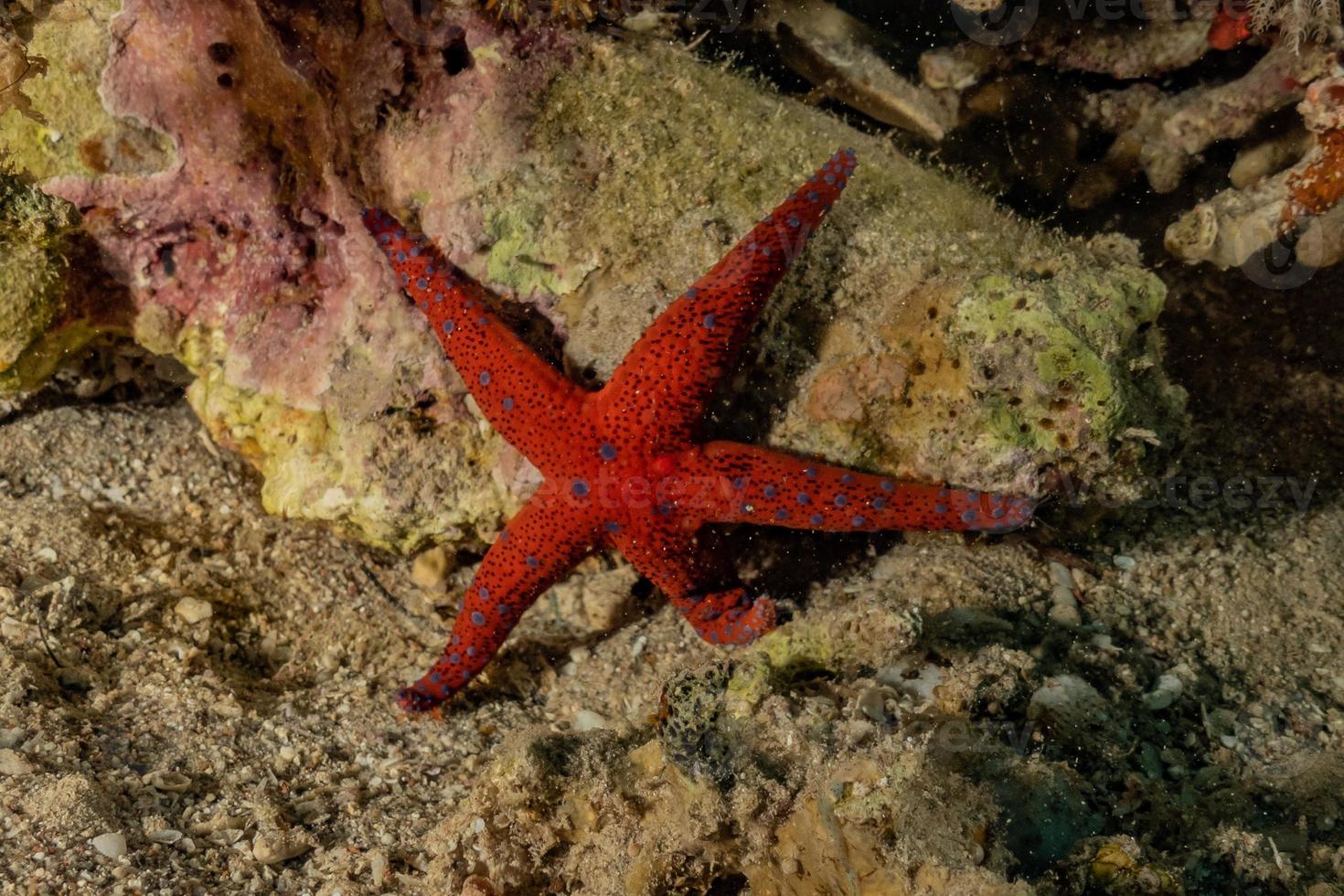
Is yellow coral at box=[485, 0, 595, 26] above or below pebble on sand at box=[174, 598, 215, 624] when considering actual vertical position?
above

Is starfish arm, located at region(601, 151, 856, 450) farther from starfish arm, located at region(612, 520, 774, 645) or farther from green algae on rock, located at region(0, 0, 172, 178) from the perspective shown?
green algae on rock, located at region(0, 0, 172, 178)

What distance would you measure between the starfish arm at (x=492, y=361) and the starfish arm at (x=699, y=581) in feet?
1.94

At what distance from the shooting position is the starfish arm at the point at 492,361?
380cm

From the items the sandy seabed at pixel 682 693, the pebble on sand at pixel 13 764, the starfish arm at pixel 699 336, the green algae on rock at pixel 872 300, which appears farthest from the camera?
the green algae on rock at pixel 872 300

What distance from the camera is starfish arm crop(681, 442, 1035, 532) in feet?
12.1

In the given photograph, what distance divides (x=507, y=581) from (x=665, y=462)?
98 centimetres

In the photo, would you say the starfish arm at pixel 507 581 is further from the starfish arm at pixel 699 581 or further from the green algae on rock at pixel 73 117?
the green algae on rock at pixel 73 117

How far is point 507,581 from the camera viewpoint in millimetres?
4031

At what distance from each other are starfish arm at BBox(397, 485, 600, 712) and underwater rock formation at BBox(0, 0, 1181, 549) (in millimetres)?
365

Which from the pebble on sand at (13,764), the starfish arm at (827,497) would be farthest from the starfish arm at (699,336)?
the pebble on sand at (13,764)

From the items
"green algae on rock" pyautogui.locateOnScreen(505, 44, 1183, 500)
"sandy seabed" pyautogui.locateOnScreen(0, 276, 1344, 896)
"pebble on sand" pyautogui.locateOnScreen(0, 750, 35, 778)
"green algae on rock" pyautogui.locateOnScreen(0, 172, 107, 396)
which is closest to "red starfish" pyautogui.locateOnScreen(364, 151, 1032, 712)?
"green algae on rock" pyautogui.locateOnScreen(505, 44, 1183, 500)

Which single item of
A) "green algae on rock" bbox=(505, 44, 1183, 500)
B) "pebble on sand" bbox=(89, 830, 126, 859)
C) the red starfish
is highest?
"green algae on rock" bbox=(505, 44, 1183, 500)

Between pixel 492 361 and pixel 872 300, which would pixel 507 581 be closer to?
pixel 492 361

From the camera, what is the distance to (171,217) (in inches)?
175
